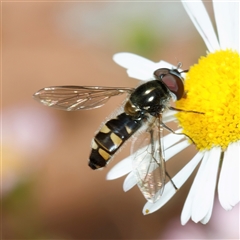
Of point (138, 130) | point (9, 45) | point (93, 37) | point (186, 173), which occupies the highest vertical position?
point (9, 45)

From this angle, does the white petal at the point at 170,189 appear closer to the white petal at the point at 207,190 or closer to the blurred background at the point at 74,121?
the white petal at the point at 207,190

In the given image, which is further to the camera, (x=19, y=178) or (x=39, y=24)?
(x=39, y=24)

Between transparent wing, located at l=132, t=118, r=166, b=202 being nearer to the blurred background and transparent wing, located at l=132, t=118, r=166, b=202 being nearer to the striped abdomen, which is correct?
the striped abdomen

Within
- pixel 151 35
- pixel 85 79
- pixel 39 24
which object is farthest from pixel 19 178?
pixel 39 24

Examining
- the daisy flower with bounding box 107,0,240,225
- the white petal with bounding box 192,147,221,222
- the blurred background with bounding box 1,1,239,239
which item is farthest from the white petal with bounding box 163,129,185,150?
the blurred background with bounding box 1,1,239,239

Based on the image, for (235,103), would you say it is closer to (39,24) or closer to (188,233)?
(188,233)

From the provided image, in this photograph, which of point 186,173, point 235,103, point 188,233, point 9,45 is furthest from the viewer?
point 9,45

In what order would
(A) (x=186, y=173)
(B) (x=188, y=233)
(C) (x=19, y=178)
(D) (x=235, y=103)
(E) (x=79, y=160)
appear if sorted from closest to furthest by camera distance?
(D) (x=235, y=103) → (A) (x=186, y=173) → (B) (x=188, y=233) → (C) (x=19, y=178) → (E) (x=79, y=160)
